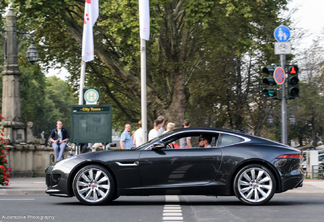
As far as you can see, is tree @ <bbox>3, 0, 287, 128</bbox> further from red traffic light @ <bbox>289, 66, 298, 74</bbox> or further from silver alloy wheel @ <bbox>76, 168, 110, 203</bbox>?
silver alloy wheel @ <bbox>76, 168, 110, 203</bbox>

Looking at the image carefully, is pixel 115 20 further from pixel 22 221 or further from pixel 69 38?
pixel 22 221

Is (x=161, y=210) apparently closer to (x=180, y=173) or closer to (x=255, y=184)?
(x=180, y=173)

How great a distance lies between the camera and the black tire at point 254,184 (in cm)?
898

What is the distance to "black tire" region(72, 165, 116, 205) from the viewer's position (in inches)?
353

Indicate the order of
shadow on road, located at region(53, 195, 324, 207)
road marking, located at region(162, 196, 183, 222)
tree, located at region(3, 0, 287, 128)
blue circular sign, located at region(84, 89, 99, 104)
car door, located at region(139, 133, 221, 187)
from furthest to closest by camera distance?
1. tree, located at region(3, 0, 287, 128)
2. blue circular sign, located at region(84, 89, 99, 104)
3. shadow on road, located at region(53, 195, 324, 207)
4. car door, located at region(139, 133, 221, 187)
5. road marking, located at region(162, 196, 183, 222)

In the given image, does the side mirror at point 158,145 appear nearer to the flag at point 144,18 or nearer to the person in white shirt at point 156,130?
the person in white shirt at point 156,130

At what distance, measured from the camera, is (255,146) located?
916 cm

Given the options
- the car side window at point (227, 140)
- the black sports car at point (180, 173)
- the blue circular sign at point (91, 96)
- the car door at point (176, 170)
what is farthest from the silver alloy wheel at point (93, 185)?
the blue circular sign at point (91, 96)

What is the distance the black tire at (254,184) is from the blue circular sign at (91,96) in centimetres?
620

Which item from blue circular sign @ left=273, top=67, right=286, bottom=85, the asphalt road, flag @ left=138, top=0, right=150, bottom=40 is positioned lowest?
the asphalt road

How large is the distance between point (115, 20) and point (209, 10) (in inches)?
154

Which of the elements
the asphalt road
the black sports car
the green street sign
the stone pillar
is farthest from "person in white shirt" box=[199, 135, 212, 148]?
the stone pillar

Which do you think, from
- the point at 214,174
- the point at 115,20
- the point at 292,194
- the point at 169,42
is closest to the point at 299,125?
the point at 169,42

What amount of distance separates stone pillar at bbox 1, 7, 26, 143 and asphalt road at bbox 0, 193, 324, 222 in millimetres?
9407
